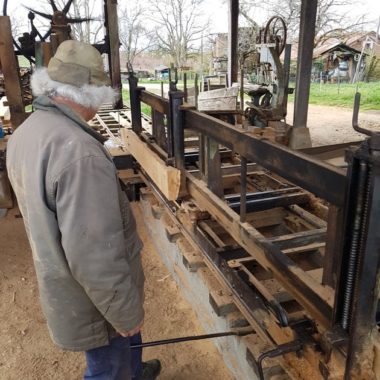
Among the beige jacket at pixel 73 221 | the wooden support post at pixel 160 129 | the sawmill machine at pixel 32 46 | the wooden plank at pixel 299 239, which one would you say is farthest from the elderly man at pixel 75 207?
the sawmill machine at pixel 32 46

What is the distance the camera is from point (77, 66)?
1.73 m

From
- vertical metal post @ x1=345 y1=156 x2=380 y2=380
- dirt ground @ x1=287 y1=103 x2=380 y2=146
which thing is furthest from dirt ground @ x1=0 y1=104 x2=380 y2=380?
dirt ground @ x1=287 y1=103 x2=380 y2=146

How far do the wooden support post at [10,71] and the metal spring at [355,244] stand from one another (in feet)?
16.0

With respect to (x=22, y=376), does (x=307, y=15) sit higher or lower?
higher

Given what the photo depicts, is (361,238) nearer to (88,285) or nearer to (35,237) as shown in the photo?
(88,285)

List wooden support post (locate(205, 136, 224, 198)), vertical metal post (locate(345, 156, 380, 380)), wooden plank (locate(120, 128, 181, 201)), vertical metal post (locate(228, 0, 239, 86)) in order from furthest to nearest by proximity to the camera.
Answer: vertical metal post (locate(228, 0, 239, 86))
wooden plank (locate(120, 128, 181, 201))
wooden support post (locate(205, 136, 224, 198))
vertical metal post (locate(345, 156, 380, 380))

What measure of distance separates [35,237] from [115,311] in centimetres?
47

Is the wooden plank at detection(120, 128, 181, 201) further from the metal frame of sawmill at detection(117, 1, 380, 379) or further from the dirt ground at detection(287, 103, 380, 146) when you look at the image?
the dirt ground at detection(287, 103, 380, 146)

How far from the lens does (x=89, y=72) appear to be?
1753 mm

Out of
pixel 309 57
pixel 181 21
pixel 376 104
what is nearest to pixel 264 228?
pixel 309 57

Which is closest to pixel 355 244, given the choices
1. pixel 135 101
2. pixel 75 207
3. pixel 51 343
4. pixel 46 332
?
pixel 75 207

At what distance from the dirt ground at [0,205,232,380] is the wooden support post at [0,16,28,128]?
199 cm

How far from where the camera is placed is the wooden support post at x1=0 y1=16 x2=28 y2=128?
5.01m

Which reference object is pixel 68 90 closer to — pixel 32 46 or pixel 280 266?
pixel 280 266
